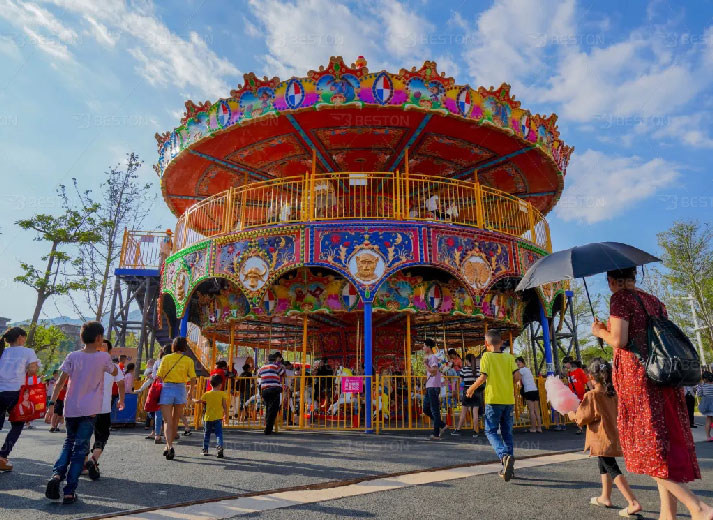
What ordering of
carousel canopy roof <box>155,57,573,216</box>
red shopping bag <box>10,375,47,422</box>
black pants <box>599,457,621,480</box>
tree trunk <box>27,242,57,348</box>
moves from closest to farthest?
black pants <box>599,457,621,480</box> → red shopping bag <box>10,375,47,422</box> → carousel canopy roof <box>155,57,573,216</box> → tree trunk <box>27,242,57,348</box>

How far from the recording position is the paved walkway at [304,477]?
4277mm

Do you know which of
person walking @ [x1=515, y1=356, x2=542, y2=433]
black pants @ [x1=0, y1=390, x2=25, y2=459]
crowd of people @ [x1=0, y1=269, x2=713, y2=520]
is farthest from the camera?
person walking @ [x1=515, y1=356, x2=542, y2=433]

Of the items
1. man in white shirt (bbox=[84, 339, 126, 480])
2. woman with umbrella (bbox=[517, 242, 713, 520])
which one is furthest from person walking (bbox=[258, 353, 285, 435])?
woman with umbrella (bbox=[517, 242, 713, 520])

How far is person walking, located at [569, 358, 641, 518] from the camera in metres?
4.27

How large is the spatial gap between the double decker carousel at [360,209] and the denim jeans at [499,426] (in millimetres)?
4372

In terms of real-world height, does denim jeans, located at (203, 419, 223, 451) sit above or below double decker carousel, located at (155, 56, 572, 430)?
below

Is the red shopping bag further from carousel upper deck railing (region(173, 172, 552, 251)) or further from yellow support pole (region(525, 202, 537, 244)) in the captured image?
yellow support pole (region(525, 202, 537, 244))

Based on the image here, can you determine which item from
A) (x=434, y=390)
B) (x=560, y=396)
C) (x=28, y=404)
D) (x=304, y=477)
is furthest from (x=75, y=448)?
(x=434, y=390)

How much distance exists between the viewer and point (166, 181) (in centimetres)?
1511

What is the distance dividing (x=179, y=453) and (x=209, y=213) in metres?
7.38

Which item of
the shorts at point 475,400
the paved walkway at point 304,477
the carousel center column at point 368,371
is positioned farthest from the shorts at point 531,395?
the carousel center column at point 368,371

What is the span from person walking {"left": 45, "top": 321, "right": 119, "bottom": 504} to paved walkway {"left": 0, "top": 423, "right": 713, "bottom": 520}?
0.23 m

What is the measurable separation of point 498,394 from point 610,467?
4.91 ft

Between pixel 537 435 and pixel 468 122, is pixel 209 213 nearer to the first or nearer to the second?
pixel 468 122
